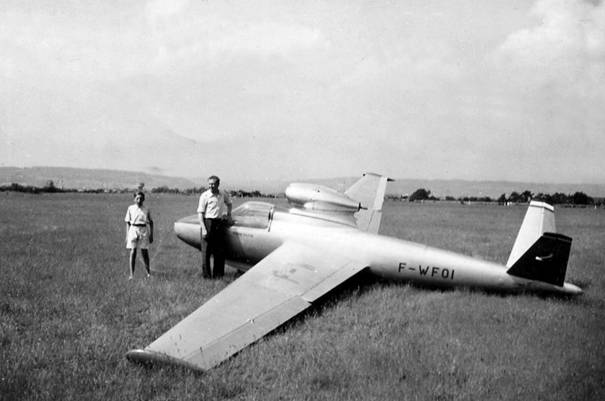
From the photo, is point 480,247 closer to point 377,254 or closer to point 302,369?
point 377,254

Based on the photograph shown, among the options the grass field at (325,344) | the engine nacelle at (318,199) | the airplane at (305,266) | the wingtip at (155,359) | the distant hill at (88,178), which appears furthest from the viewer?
the distant hill at (88,178)

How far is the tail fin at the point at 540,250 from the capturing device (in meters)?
8.55

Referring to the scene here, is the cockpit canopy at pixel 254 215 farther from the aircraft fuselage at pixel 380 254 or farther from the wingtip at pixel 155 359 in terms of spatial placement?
the wingtip at pixel 155 359

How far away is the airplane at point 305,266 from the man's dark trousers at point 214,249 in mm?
243

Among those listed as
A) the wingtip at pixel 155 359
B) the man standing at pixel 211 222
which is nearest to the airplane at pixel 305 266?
the wingtip at pixel 155 359

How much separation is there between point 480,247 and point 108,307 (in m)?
14.1

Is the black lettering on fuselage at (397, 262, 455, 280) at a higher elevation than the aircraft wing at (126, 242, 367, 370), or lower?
higher

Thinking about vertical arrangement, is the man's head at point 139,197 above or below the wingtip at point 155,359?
above

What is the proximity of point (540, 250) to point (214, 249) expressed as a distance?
23.3 ft

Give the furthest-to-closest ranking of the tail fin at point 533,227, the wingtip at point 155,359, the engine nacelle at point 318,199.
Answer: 1. the engine nacelle at point 318,199
2. the tail fin at point 533,227
3. the wingtip at point 155,359

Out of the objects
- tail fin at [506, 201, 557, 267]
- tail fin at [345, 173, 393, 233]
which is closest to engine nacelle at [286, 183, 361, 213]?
tail fin at [345, 173, 393, 233]

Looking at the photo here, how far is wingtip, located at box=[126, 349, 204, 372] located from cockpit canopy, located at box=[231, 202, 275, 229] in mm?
5662

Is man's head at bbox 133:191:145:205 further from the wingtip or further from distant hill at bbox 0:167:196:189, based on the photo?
distant hill at bbox 0:167:196:189

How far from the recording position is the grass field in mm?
5320
